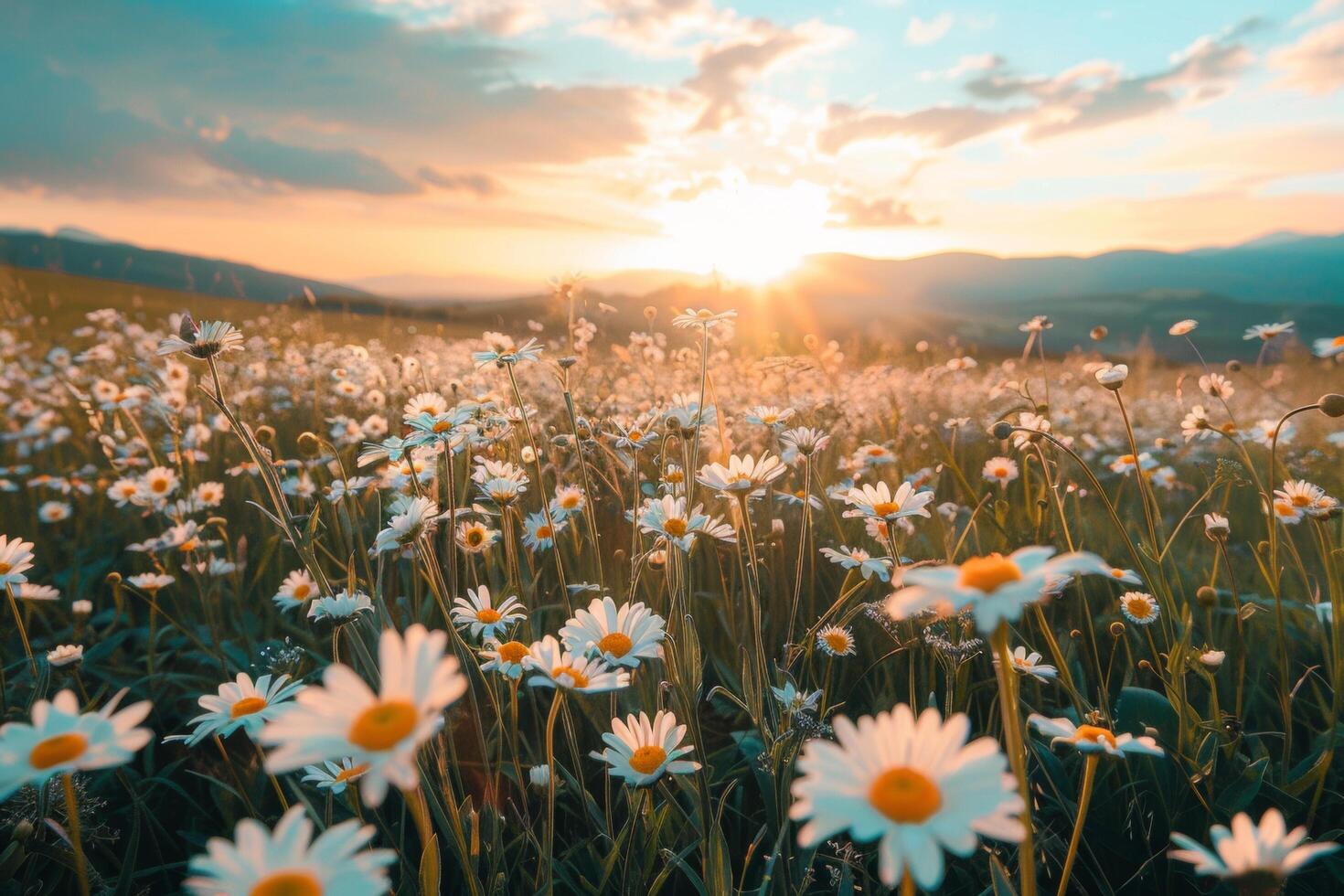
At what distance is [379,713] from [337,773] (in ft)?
2.55

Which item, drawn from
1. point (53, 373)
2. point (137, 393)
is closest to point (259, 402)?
point (137, 393)

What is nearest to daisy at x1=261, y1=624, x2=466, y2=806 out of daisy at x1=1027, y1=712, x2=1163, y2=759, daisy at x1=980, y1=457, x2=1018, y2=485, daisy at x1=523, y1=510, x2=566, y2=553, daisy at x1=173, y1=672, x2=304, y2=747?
daisy at x1=173, y1=672, x2=304, y2=747

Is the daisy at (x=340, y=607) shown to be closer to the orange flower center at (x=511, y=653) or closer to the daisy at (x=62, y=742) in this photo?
the orange flower center at (x=511, y=653)

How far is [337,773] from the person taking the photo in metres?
1.25

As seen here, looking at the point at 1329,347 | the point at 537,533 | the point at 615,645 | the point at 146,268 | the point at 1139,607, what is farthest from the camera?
the point at 146,268

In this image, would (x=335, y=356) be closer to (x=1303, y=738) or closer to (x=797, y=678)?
(x=797, y=678)

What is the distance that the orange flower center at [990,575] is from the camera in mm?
723

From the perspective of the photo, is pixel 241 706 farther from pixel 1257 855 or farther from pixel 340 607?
pixel 1257 855

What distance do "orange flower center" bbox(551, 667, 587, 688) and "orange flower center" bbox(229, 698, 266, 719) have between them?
446 millimetres

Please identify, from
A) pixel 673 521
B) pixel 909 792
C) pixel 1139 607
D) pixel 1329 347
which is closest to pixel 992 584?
pixel 909 792

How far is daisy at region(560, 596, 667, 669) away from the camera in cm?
117

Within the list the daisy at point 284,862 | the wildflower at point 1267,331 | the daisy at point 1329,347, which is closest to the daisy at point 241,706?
the daisy at point 284,862

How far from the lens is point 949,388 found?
6133 mm

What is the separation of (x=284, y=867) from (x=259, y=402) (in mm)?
4932
